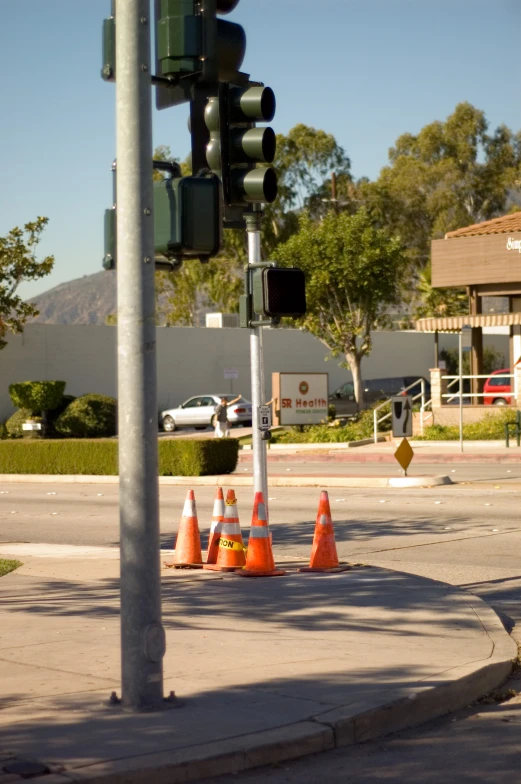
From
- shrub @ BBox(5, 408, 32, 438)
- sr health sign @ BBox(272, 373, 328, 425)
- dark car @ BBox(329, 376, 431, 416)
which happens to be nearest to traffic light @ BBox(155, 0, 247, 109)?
sr health sign @ BBox(272, 373, 328, 425)

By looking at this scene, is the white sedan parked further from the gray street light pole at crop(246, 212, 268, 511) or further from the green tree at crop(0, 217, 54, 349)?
the gray street light pole at crop(246, 212, 268, 511)

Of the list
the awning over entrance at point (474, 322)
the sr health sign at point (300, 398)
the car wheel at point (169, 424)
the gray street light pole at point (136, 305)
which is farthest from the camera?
the car wheel at point (169, 424)

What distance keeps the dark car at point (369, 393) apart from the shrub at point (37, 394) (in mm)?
12161

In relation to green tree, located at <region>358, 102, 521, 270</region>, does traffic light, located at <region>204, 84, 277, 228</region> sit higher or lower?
lower

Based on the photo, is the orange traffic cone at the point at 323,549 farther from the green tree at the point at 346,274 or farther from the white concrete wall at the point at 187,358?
the green tree at the point at 346,274

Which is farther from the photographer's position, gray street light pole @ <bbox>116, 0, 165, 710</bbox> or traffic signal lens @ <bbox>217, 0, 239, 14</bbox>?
traffic signal lens @ <bbox>217, 0, 239, 14</bbox>

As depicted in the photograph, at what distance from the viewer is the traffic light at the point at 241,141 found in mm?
7363

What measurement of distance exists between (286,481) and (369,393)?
27260 millimetres

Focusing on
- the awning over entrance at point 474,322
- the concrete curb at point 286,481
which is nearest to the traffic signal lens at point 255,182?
the concrete curb at point 286,481

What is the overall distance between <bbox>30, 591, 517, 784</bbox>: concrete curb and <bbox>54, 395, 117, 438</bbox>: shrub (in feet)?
106

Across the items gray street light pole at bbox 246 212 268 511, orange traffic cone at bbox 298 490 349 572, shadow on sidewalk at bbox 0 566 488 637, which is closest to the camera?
shadow on sidewalk at bbox 0 566 488 637

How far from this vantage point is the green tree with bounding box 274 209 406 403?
147ft

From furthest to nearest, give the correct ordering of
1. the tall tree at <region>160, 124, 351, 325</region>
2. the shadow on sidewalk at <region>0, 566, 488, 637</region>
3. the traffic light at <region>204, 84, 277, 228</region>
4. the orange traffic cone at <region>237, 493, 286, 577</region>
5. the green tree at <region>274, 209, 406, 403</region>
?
the tall tree at <region>160, 124, 351, 325</region> → the green tree at <region>274, 209, 406, 403</region> → the orange traffic cone at <region>237, 493, 286, 577</region> → the shadow on sidewalk at <region>0, 566, 488, 637</region> → the traffic light at <region>204, 84, 277, 228</region>

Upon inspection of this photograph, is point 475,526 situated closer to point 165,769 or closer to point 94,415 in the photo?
point 165,769
